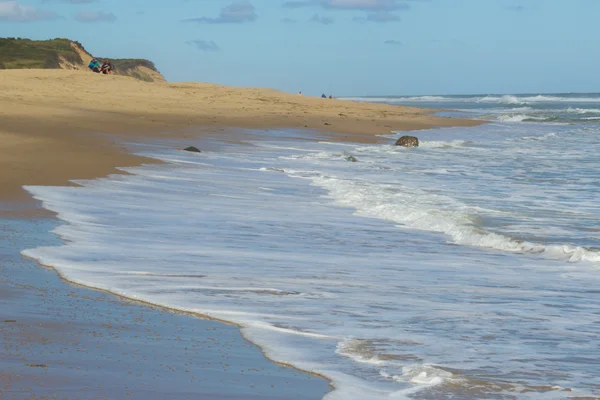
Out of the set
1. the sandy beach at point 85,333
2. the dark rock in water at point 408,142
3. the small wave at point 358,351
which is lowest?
the small wave at point 358,351

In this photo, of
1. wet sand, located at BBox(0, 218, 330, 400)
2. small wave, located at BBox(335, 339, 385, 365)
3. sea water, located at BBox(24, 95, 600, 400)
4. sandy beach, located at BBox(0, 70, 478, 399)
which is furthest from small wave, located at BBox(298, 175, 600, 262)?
wet sand, located at BBox(0, 218, 330, 400)

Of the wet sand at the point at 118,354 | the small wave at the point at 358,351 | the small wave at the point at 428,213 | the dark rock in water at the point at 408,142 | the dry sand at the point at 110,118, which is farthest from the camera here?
the dark rock in water at the point at 408,142

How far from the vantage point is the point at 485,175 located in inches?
695

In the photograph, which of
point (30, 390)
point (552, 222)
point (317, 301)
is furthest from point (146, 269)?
point (552, 222)

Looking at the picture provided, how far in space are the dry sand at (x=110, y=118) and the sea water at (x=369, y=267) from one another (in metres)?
0.96

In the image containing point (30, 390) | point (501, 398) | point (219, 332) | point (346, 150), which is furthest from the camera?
point (346, 150)

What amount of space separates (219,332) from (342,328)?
72cm

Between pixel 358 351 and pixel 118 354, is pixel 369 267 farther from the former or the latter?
pixel 118 354

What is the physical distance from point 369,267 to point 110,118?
18.5 metres

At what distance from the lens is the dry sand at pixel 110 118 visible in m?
13.2

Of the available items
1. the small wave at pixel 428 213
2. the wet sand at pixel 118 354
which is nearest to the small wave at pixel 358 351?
the wet sand at pixel 118 354

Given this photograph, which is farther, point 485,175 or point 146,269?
point 485,175

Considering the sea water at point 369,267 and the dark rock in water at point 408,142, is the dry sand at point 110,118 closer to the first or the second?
the sea water at point 369,267

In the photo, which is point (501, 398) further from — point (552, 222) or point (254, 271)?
point (552, 222)
